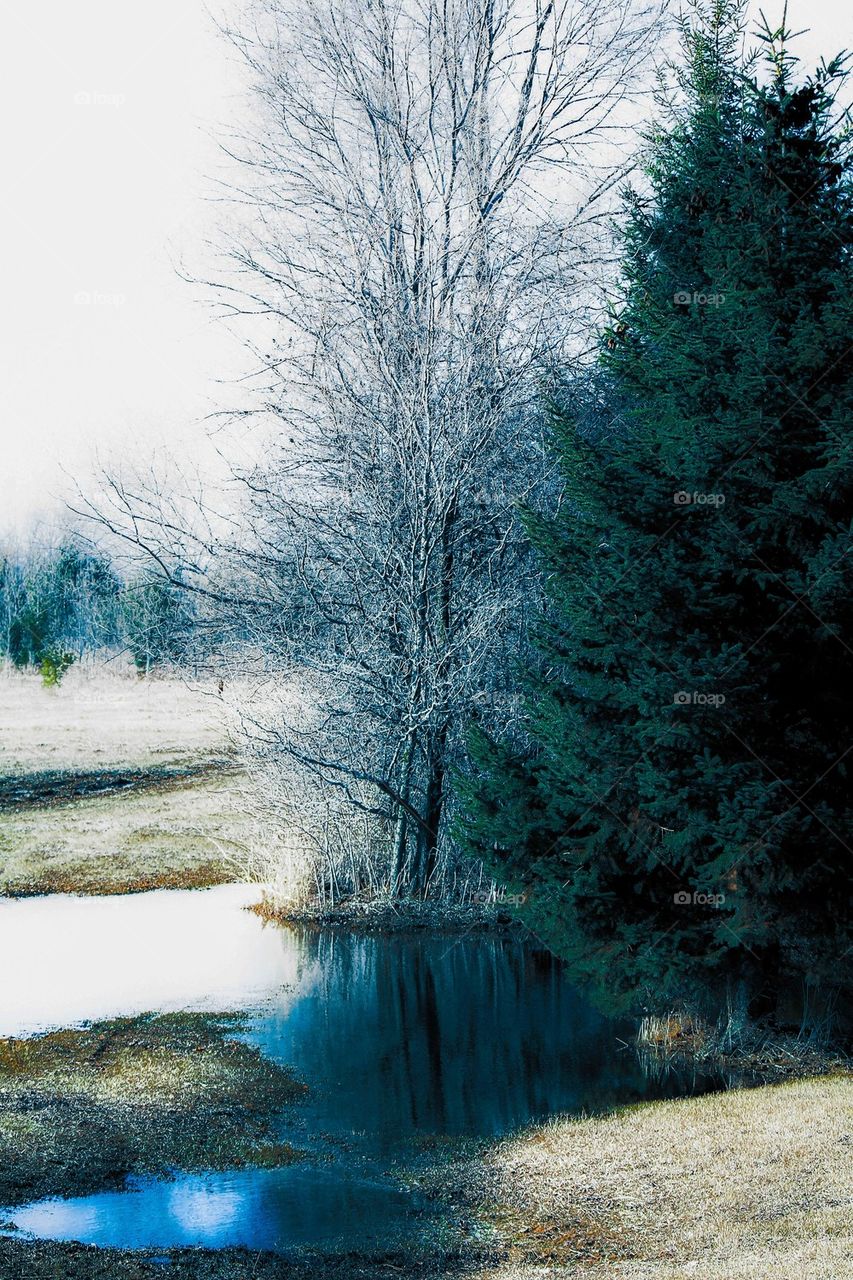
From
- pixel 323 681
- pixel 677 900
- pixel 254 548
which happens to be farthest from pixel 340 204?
pixel 677 900

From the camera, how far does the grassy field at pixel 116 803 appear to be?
1645 cm

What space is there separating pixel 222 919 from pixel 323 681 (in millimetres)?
2816

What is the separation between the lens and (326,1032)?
10164mm

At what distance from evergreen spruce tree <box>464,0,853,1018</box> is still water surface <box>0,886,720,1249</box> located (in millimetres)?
1067

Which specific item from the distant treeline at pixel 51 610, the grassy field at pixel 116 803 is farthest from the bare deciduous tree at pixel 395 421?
the distant treeline at pixel 51 610

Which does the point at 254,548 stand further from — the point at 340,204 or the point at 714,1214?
the point at 714,1214

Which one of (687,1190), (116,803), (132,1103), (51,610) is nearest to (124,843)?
(116,803)

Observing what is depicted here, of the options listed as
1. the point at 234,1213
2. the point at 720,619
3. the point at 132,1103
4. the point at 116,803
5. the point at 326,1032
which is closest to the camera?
the point at 234,1213

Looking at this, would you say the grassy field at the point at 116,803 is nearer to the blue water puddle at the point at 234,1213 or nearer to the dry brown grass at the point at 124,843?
the dry brown grass at the point at 124,843

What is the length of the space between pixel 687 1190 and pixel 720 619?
3839mm

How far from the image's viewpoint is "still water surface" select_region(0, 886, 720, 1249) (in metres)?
6.64

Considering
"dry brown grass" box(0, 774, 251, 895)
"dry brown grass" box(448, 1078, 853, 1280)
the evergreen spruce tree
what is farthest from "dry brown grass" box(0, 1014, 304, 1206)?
"dry brown grass" box(0, 774, 251, 895)

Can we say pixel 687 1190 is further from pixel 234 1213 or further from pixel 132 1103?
pixel 132 1103

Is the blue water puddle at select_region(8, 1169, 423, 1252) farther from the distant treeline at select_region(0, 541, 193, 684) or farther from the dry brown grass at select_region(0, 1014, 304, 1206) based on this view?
the distant treeline at select_region(0, 541, 193, 684)
